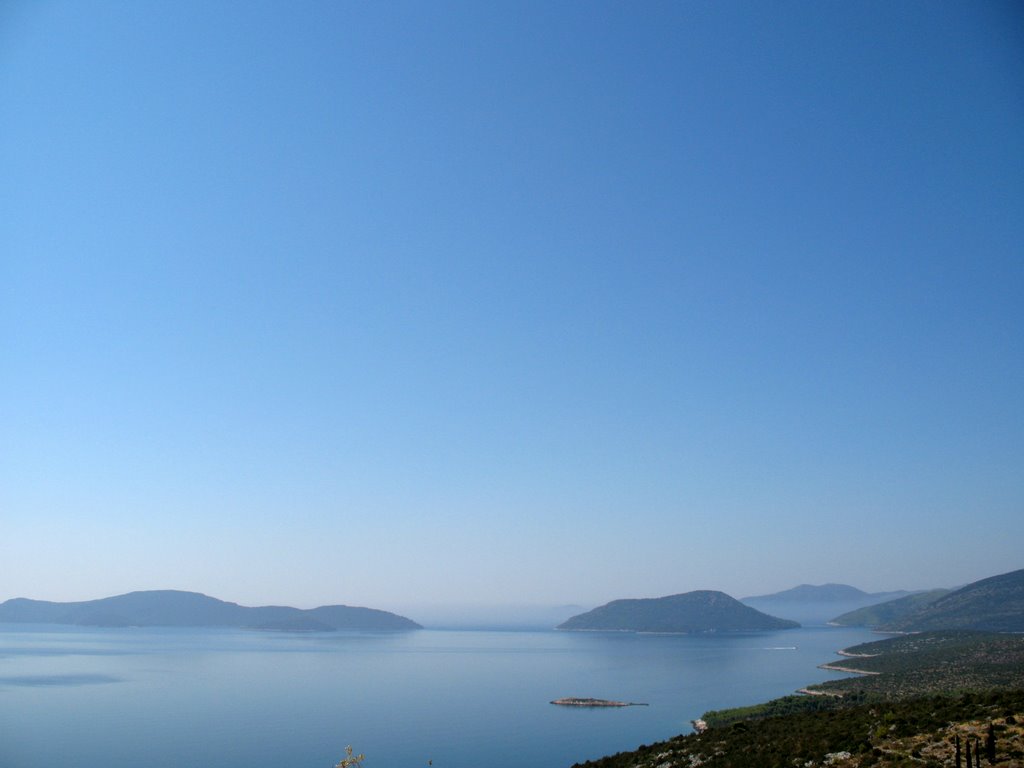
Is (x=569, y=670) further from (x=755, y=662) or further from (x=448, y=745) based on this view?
(x=448, y=745)

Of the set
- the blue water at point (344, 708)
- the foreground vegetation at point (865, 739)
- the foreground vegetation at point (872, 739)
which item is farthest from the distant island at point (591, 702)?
the foreground vegetation at point (865, 739)

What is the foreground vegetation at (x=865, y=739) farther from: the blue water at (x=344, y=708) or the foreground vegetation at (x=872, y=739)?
the blue water at (x=344, y=708)

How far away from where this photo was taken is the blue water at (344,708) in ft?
212

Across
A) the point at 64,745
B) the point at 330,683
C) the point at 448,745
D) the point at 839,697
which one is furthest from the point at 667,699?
the point at 64,745

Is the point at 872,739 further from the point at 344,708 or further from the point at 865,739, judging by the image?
the point at 344,708

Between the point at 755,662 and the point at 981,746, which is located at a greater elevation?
the point at 981,746

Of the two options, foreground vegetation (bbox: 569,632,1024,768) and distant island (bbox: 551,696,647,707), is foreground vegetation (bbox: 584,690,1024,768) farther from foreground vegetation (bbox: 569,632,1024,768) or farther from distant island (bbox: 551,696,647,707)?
distant island (bbox: 551,696,647,707)

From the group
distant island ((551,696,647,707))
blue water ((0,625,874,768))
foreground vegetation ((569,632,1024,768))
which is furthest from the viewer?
distant island ((551,696,647,707))

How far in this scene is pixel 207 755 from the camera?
208 feet

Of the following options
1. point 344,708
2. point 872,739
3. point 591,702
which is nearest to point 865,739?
point 872,739

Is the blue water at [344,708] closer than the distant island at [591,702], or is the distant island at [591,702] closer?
the blue water at [344,708]

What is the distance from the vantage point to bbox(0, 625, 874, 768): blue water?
64688mm

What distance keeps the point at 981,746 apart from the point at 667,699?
292ft

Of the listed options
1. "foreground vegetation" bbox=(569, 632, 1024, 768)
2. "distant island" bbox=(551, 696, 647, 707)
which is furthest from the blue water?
"foreground vegetation" bbox=(569, 632, 1024, 768)
